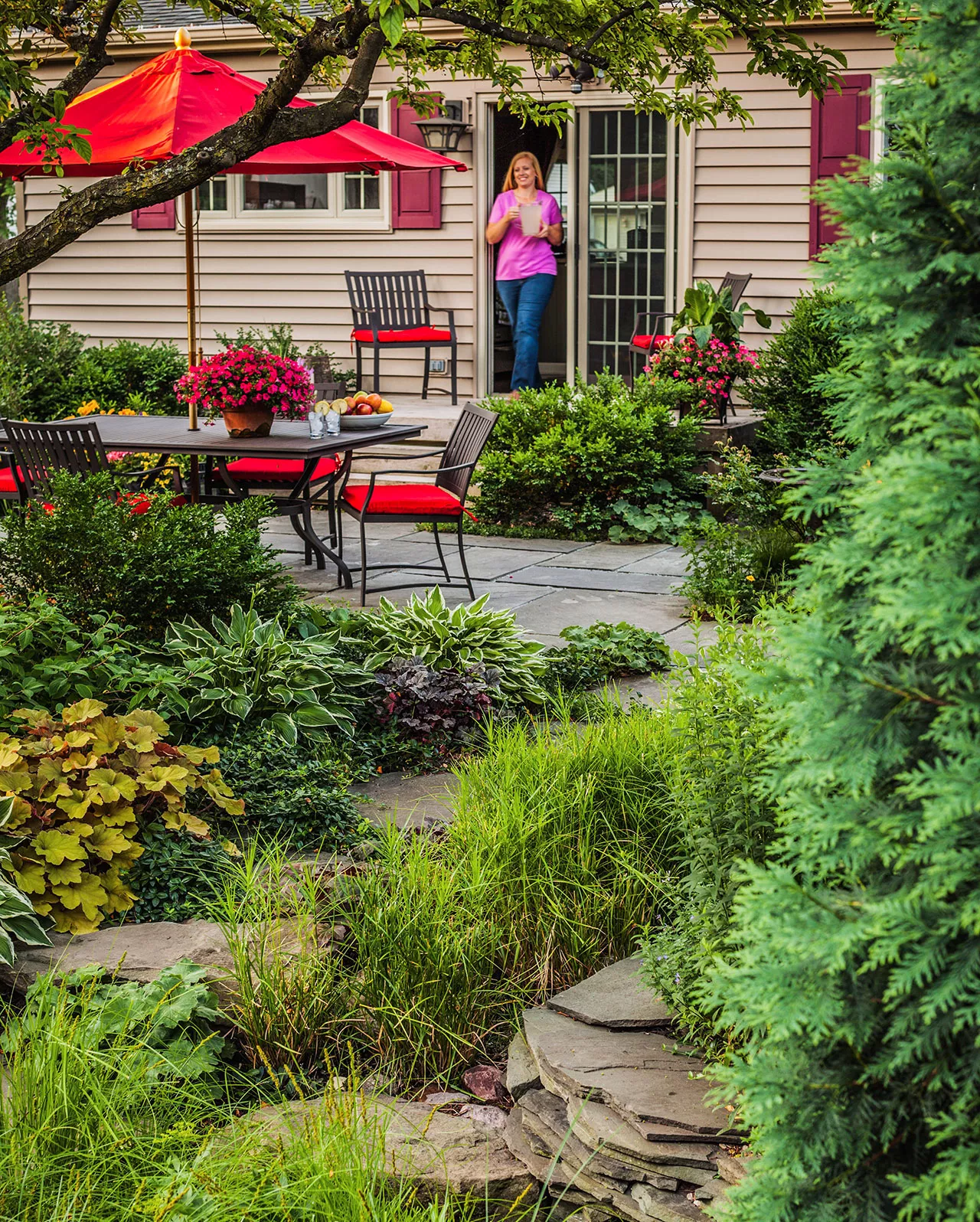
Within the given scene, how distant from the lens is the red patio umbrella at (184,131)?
6082 millimetres

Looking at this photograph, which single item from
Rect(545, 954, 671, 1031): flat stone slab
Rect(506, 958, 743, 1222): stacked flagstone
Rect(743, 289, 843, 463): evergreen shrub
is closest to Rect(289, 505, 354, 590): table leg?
Rect(743, 289, 843, 463): evergreen shrub

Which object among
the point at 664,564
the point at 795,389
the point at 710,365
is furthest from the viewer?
the point at 710,365

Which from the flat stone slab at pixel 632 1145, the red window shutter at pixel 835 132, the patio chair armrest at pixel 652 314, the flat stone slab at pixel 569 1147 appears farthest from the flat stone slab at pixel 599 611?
the red window shutter at pixel 835 132

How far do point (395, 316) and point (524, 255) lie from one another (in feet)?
4.47

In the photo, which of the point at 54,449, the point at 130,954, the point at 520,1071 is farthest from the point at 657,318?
the point at 520,1071

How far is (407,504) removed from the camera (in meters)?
6.81

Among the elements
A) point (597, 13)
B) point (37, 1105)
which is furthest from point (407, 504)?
point (37, 1105)

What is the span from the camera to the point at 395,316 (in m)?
12.4

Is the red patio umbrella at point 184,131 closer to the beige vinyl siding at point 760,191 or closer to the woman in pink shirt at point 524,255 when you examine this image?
the woman in pink shirt at point 524,255

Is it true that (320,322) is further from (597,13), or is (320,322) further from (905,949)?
(905,949)

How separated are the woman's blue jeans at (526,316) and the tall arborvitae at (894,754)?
10.5 m

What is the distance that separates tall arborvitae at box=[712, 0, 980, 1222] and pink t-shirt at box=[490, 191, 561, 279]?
34.2ft

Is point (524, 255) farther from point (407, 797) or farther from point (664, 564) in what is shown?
point (407, 797)

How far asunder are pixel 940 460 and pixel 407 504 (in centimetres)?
548
